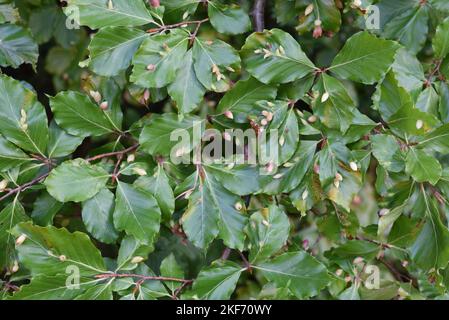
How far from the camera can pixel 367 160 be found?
3.37ft

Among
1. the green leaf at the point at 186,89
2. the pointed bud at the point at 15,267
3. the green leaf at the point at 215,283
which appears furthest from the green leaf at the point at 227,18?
the pointed bud at the point at 15,267

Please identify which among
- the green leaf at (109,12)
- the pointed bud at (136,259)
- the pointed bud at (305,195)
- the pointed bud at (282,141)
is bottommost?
the pointed bud at (136,259)

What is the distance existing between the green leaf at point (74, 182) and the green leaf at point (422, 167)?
1.71 ft

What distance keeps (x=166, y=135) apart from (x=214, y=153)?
0.10 meters

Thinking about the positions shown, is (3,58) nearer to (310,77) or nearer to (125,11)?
(125,11)

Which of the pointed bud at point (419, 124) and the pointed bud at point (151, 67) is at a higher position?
the pointed bud at point (151, 67)

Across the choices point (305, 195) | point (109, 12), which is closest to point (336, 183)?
point (305, 195)

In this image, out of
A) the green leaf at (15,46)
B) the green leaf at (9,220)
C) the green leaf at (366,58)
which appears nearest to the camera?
the green leaf at (366,58)

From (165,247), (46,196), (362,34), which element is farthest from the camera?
(165,247)

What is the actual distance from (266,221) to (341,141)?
0.63ft

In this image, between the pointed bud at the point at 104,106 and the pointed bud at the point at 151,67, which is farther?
the pointed bud at the point at 104,106

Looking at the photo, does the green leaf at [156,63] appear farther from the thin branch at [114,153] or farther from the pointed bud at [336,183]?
the pointed bud at [336,183]

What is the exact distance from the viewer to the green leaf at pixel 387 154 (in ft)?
3.25
